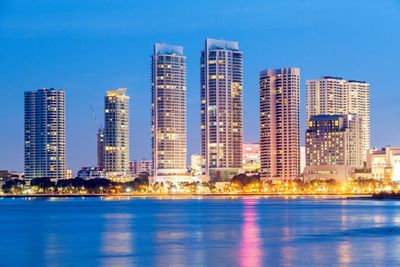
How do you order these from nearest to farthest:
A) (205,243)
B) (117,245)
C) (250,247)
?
(250,247) < (205,243) < (117,245)

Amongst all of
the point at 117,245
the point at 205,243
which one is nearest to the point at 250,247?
the point at 205,243

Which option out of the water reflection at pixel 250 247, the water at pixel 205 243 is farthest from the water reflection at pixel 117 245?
the water reflection at pixel 250 247

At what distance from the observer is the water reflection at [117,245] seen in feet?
173

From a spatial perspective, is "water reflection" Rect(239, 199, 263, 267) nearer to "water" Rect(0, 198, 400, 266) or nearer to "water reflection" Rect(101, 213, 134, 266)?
"water" Rect(0, 198, 400, 266)

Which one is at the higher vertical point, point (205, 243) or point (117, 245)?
point (205, 243)

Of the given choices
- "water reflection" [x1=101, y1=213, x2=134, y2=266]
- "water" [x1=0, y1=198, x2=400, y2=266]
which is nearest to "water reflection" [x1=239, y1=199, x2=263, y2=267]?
"water" [x1=0, y1=198, x2=400, y2=266]

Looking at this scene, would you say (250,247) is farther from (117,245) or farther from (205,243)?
(117,245)

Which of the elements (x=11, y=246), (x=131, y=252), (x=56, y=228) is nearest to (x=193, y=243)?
(x=131, y=252)

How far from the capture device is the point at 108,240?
69438 mm

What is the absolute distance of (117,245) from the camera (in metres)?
64.8

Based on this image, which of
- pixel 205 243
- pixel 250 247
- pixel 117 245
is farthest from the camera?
pixel 117 245

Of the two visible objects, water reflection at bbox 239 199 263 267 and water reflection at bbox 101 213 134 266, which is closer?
water reflection at bbox 239 199 263 267

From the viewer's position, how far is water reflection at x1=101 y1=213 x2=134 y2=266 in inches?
2081

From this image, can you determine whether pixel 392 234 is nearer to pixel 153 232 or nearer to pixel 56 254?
pixel 153 232
